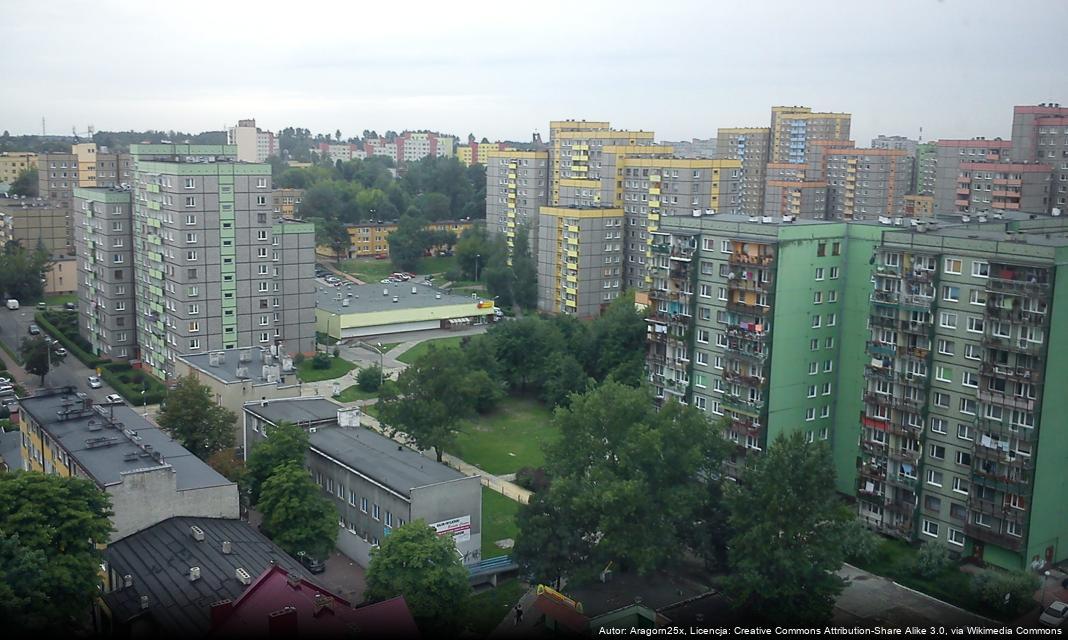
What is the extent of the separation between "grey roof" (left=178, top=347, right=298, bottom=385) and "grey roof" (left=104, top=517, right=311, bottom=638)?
679 centimetres

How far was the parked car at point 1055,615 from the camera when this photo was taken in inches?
569

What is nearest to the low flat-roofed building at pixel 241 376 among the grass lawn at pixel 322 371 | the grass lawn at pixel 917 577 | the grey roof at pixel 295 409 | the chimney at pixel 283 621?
the grey roof at pixel 295 409

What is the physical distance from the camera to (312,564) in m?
16.2

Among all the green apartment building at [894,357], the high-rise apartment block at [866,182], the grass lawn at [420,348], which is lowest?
the grass lawn at [420,348]

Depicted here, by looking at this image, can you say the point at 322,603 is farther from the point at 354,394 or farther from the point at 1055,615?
the point at 354,394

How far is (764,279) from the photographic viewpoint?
1878 centimetres

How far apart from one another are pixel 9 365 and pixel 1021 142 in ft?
→ 119

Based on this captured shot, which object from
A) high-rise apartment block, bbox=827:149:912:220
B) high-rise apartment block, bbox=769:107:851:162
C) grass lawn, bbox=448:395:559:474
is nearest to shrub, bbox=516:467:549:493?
grass lawn, bbox=448:395:559:474

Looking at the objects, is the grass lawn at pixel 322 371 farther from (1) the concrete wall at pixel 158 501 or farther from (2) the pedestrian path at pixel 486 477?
(1) the concrete wall at pixel 158 501

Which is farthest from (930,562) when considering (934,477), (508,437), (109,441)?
(109,441)

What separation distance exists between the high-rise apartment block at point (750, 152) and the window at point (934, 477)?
38.0 m

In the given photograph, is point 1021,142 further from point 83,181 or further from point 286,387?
point 83,181

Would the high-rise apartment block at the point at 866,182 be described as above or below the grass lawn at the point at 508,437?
above

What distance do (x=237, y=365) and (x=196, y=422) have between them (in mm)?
4140
